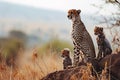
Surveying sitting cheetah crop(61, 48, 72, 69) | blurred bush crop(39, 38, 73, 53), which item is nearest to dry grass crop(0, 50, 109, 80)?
blurred bush crop(39, 38, 73, 53)

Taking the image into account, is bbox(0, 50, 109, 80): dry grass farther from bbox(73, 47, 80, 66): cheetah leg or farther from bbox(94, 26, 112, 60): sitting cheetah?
bbox(94, 26, 112, 60): sitting cheetah

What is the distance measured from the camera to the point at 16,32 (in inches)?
1794

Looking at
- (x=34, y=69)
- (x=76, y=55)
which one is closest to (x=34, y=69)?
(x=34, y=69)

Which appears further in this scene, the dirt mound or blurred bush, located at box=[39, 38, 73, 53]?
blurred bush, located at box=[39, 38, 73, 53]

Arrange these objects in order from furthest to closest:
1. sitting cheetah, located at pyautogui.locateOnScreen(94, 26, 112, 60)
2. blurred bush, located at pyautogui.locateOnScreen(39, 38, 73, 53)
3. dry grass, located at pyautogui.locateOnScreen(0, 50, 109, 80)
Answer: blurred bush, located at pyautogui.locateOnScreen(39, 38, 73, 53) → dry grass, located at pyautogui.locateOnScreen(0, 50, 109, 80) → sitting cheetah, located at pyautogui.locateOnScreen(94, 26, 112, 60)

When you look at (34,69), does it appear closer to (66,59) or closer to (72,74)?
(66,59)

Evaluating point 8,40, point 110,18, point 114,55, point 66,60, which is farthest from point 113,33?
point 8,40

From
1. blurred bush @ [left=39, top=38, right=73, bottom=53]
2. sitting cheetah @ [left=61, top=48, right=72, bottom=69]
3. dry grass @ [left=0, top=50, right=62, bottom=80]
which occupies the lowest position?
dry grass @ [left=0, top=50, right=62, bottom=80]

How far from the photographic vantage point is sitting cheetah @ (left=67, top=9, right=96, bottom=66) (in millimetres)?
8773

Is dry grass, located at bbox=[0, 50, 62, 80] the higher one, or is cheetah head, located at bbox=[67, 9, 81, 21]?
cheetah head, located at bbox=[67, 9, 81, 21]

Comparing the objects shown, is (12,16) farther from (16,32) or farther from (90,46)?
(90,46)

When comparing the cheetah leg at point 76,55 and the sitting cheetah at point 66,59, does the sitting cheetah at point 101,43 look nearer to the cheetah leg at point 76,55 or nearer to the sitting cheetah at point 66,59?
the cheetah leg at point 76,55

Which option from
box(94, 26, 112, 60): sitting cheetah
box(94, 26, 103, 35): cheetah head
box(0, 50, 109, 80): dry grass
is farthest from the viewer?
box(0, 50, 109, 80): dry grass

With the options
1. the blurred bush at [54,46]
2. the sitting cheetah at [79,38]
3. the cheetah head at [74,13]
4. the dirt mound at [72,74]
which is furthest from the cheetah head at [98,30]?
the blurred bush at [54,46]
